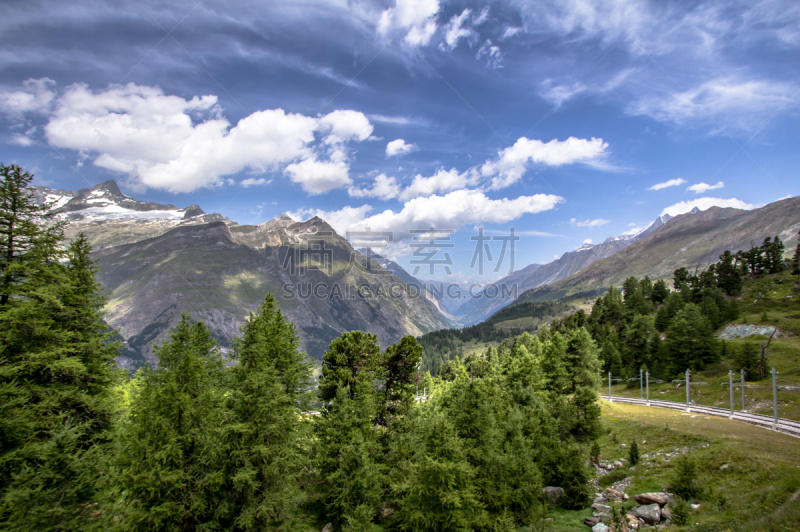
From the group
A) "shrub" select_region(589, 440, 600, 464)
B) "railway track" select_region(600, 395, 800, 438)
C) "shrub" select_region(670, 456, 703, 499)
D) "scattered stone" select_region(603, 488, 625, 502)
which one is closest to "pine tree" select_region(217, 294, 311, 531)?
"scattered stone" select_region(603, 488, 625, 502)

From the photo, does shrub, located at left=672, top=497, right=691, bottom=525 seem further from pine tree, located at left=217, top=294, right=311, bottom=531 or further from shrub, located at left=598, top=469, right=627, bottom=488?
pine tree, located at left=217, top=294, right=311, bottom=531

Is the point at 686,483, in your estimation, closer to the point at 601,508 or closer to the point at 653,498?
the point at 653,498

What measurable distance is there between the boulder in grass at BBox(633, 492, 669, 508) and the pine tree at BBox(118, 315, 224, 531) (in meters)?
33.8

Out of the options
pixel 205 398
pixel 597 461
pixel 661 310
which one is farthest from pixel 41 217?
pixel 661 310

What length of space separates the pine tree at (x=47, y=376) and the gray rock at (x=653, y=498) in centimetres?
3950

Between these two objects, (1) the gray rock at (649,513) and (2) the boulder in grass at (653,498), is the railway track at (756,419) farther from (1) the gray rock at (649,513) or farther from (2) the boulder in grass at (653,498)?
(1) the gray rock at (649,513)

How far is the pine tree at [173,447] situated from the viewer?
809 inches

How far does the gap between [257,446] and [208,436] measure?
3362 millimetres

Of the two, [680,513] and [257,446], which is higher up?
[257,446]

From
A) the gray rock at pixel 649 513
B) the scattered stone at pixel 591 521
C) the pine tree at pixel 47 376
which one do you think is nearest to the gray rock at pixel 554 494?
the scattered stone at pixel 591 521

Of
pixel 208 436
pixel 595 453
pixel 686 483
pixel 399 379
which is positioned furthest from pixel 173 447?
pixel 595 453

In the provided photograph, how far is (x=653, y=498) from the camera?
2944cm

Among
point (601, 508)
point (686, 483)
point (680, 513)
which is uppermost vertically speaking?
point (686, 483)

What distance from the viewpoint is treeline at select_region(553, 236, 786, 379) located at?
83.1m
